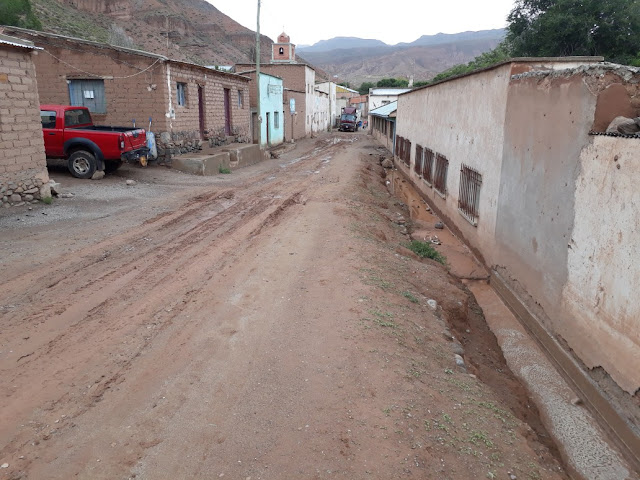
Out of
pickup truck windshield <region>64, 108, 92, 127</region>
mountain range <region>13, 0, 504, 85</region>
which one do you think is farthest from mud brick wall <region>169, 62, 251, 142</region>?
mountain range <region>13, 0, 504, 85</region>

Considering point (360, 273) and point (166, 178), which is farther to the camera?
point (166, 178)

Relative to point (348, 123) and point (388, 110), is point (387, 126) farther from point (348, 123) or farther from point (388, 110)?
point (348, 123)

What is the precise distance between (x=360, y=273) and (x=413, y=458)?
383 centimetres

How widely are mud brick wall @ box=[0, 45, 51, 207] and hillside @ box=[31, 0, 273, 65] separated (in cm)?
3437

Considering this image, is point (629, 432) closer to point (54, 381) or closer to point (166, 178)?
point (54, 381)

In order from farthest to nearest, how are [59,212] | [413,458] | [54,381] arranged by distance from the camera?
1. [59,212]
2. [54,381]
3. [413,458]

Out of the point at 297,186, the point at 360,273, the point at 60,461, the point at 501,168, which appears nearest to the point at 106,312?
the point at 60,461

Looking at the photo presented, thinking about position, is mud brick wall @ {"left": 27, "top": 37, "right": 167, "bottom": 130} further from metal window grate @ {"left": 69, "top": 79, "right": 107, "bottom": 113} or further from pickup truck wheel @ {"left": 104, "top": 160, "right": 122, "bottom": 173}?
pickup truck wheel @ {"left": 104, "top": 160, "right": 122, "bottom": 173}

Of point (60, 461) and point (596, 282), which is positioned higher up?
point (596, 282)

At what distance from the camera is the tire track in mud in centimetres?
405

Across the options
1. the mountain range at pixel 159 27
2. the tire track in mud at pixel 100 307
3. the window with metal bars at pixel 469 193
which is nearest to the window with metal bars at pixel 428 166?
the window with metal bars at pixel 469 193

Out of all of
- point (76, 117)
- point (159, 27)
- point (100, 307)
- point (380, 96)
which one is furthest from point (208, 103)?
point (159, 27)

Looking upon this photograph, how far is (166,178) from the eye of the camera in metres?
15.8

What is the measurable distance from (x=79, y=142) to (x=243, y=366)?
11931 mm
